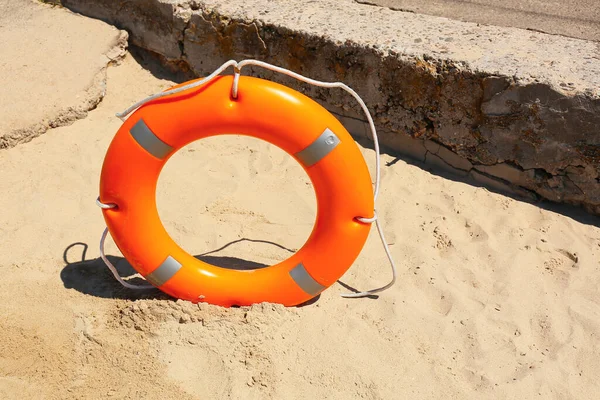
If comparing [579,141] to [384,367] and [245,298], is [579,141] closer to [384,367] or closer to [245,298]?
[384,367]

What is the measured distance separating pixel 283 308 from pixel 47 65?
226cm

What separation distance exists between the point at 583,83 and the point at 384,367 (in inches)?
63.7

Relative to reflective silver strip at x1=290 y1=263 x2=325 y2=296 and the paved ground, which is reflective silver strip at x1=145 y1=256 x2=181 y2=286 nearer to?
reflective silver strip at x1=290 y1=263 x2=325 y2=296

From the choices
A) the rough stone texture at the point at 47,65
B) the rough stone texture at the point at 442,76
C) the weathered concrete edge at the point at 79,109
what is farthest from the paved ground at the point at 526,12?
the rough stone texture at the point at 47,65

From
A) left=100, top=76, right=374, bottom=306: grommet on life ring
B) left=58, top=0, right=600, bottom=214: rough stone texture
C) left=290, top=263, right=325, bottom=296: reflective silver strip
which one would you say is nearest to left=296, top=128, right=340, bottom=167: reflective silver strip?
left=100, top=76, right=374, bottom=306: grommet on life ring

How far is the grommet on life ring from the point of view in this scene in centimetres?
237

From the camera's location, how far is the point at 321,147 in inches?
94.3

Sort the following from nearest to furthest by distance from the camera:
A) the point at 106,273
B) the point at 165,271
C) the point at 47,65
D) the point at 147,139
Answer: the point at 147,139, the point at 165,271, the point at 106,273, the point at 47,65

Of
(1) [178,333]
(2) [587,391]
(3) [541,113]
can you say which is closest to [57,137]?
(1) [178,333]

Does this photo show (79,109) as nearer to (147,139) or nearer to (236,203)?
(236,203)

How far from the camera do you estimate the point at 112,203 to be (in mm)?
2508

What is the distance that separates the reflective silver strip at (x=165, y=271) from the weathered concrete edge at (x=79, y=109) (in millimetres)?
1435

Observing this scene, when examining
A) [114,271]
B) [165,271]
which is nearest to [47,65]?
[114,271]

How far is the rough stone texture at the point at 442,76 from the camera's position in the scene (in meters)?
3.14
